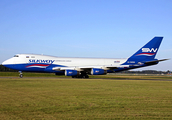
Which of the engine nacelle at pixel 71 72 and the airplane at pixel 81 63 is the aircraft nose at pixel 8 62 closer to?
the airplane at pixel 81 63

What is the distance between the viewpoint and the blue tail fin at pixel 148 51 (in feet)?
141

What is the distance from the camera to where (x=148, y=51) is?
142ft

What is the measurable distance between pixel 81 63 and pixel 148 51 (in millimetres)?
13811

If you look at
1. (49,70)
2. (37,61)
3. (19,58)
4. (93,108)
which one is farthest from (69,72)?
(93,108)

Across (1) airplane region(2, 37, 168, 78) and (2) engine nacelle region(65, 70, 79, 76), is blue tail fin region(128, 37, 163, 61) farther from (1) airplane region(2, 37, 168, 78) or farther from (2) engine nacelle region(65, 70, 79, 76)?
(2) engine nacelle region(65, 70, 79, 76)

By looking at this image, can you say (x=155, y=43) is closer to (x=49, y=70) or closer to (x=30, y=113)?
(x=49, y=70)

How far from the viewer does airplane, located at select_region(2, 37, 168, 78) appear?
38.2 meters

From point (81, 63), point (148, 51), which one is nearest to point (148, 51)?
point (148, 51)

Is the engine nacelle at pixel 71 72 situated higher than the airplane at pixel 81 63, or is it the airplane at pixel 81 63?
the airplane at pixel 81 63

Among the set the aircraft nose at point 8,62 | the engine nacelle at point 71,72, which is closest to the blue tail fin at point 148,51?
the engine nacelle at point 71,72

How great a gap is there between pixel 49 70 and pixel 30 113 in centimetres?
3111

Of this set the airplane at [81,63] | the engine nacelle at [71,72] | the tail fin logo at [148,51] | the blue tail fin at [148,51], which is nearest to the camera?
the engine nacelle at [71,72]

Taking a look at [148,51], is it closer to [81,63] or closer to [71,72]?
[81,63]

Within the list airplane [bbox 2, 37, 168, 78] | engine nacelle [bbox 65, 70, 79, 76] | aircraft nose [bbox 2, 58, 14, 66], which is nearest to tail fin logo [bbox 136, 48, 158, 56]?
airplane [bbox 2, 37, 168, 78]
